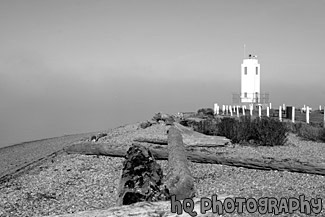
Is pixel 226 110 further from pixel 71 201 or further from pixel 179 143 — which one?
pixel 71 201

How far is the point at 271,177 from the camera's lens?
9.09 meters

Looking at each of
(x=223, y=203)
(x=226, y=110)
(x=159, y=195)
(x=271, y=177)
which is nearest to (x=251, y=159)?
(x=271, y=177)

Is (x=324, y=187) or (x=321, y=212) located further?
(x=324, y=187)

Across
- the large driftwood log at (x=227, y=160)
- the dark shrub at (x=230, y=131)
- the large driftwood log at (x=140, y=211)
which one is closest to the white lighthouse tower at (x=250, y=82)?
the dark shrub at (x=230, y=131)

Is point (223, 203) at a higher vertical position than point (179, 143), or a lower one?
lower

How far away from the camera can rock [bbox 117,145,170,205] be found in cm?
670

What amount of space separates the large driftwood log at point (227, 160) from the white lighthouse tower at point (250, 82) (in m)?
29.3

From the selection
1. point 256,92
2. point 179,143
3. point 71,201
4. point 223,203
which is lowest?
point 71,201

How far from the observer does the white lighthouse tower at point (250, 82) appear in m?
39.1

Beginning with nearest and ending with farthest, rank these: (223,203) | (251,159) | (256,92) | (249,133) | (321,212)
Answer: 1. (223,203)
2. (321,212)
3. (251,159)
4. (249,133)
5. (256,92)

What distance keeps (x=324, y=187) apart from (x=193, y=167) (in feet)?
10.8

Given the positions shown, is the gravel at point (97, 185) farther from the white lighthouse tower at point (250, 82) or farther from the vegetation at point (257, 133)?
the white lighthouse tower at point (250, 82)

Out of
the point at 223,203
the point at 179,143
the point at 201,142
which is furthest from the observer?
the point at 201,142

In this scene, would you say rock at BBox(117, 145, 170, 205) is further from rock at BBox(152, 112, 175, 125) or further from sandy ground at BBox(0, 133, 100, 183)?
rock at BBox(152, 112, 175, 125)
